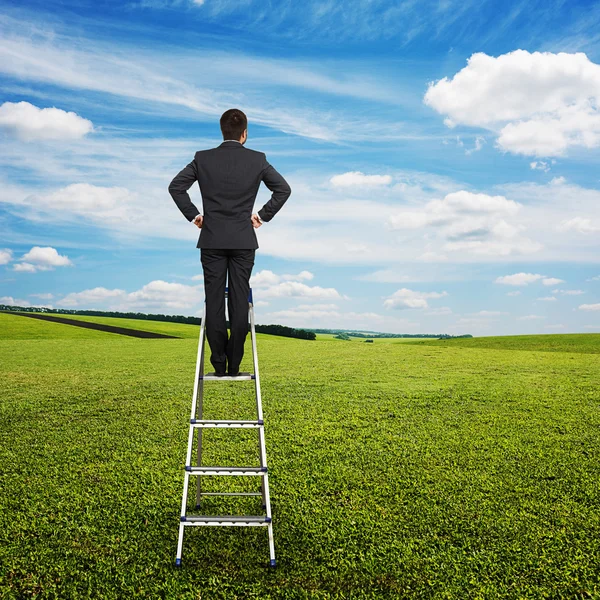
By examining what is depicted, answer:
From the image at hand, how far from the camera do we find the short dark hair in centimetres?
417

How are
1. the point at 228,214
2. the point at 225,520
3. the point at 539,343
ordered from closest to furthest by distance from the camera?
the point at 225,520 → the point at 228,214 → the point at 539,343

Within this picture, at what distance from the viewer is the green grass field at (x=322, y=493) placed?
11.5 feet

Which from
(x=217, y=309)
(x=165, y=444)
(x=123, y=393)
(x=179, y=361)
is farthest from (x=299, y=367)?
(x=217, y=309)

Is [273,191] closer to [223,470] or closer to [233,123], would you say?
[233,123]

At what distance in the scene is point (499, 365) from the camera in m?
15.3

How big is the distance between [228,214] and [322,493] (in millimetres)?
2705

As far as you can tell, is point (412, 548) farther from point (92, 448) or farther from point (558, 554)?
point (92, 448)

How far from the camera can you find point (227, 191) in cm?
407

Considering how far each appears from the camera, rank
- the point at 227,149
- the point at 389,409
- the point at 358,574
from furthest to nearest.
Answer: the point at 389,409 → the point at 227,149 → the point at 358,574

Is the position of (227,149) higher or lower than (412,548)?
higher

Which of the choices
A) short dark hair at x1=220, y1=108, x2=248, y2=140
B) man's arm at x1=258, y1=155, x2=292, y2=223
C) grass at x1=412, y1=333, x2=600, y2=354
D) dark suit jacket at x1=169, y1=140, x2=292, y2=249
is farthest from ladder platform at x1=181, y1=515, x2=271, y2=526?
grass at x1=412, y1=333, x2=600, y2=354

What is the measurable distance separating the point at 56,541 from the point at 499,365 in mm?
13698

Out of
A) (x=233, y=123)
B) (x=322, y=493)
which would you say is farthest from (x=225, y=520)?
(x=233, y=123)

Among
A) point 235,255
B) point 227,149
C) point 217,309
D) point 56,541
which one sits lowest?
point 56,541
